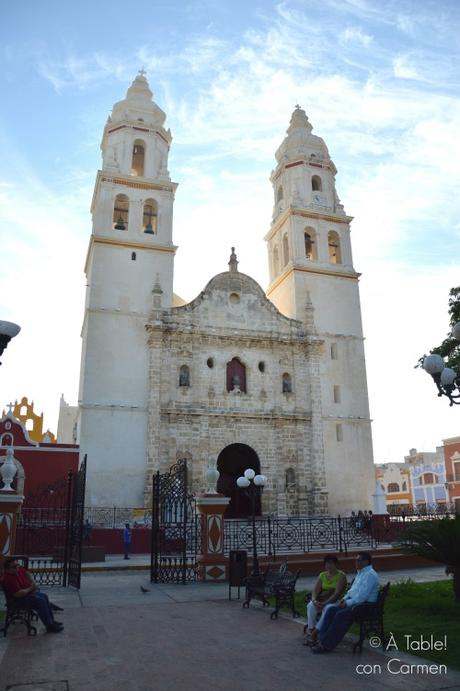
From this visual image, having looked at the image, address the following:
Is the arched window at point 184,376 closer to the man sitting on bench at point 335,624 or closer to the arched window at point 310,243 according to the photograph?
the arched window at point 310,243

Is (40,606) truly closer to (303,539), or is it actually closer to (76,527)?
(76,527)

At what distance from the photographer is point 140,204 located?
28109mm

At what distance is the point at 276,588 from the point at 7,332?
5.24 meters

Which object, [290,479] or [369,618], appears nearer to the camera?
[369,618]

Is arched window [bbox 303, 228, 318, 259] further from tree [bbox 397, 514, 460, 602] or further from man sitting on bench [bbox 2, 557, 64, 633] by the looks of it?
man sitting on bench [bbox 2, 557, 64, 633]

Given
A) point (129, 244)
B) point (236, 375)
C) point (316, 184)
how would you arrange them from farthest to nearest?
point (316, 184), point (129, 244), point (236, 375)

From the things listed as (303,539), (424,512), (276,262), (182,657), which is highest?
(276,262)

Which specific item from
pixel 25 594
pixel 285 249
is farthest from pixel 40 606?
pixel 285 249

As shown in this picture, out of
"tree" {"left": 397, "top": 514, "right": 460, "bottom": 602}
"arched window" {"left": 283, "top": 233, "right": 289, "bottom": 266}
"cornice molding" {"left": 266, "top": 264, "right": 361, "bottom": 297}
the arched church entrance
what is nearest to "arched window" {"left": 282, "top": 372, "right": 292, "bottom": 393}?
the arched church entrance

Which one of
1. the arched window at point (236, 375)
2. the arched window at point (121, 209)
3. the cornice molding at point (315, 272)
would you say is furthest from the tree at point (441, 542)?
the arched window at point (121, 209)

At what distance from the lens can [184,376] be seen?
83.7ft

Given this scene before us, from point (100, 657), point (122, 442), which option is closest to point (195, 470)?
point (122, 442)

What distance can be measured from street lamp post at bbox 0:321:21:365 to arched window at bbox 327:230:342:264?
84.6ft

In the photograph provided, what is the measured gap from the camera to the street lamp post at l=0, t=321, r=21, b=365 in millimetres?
6945
